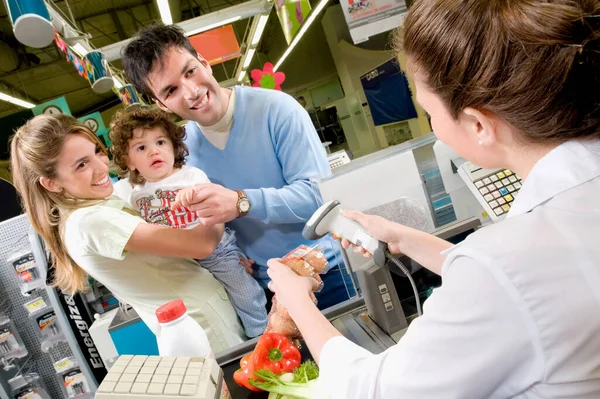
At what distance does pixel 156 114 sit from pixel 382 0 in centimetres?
244

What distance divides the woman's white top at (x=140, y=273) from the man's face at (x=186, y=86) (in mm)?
491

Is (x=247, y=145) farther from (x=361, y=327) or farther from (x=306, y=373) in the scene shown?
(x=306, y=373)

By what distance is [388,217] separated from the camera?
142 cm

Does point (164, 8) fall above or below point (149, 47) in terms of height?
above

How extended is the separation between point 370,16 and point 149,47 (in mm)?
2418

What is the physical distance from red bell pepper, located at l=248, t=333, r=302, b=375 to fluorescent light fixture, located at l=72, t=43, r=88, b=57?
520 cm

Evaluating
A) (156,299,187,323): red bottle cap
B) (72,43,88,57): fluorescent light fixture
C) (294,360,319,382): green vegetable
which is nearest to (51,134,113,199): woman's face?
(156,299,187,323): red bottle cap

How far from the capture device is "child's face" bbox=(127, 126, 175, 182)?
2055 millimetres

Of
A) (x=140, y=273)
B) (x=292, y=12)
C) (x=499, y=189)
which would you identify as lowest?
(x=499, y=189)

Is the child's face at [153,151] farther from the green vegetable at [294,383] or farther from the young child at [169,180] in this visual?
the green vegetable at [294,383]

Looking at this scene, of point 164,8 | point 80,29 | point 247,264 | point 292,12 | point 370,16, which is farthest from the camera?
point 80,29

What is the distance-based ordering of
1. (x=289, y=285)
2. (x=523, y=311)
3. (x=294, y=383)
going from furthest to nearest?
(x=289, y=285) → (x=294, y=383) → (x=523, y=311)

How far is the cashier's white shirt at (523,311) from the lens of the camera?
22.5 inches

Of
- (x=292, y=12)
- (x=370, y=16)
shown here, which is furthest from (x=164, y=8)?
(x=370, y=16)
